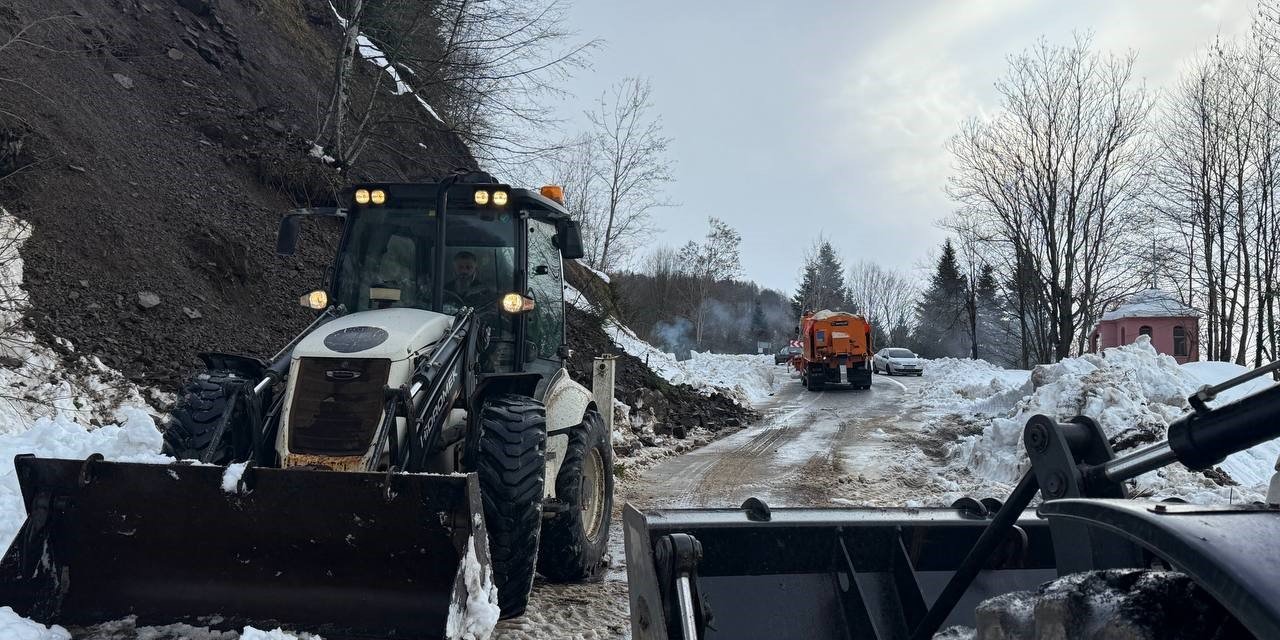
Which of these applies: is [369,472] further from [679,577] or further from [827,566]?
[827,566]

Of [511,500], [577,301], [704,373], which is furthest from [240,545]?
[704,373]

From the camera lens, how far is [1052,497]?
2.47 metres

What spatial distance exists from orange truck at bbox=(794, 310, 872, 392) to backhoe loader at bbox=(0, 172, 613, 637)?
2416 cm

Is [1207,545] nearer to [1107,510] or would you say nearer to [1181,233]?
[1107,510]

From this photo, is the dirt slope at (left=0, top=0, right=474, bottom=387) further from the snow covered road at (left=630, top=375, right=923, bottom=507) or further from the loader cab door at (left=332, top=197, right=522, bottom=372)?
the snow covered road at (left=630, top=375, right=923, bottom=507)

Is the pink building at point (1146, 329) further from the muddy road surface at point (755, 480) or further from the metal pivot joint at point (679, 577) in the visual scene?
the metal pivot joint at point (679, 577)

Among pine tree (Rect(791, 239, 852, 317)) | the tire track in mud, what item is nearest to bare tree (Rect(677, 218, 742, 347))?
pine tree (Rect(791, 239, 852, 317))

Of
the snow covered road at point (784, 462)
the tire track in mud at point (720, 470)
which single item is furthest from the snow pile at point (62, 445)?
the tire track in mud at point (720, 470)

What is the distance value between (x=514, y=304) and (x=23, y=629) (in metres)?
3.03

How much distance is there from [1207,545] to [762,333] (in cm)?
8746

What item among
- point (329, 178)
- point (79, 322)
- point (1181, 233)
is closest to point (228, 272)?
point (79, 322)

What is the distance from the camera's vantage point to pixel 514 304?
18.2 feet

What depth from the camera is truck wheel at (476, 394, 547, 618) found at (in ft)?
14.4

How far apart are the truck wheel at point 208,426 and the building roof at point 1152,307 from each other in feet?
105
